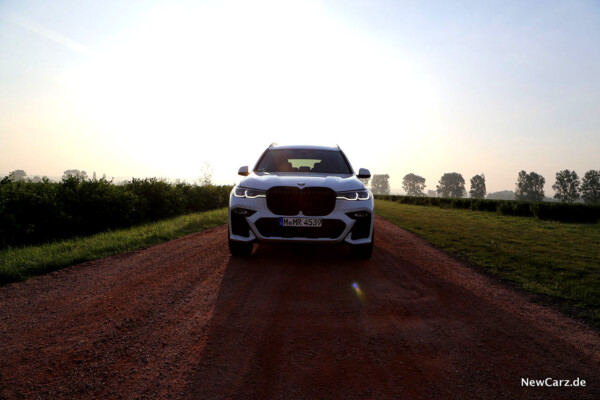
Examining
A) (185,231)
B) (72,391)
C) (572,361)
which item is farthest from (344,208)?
(185,231)

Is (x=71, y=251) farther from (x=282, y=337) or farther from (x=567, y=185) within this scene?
(x=567, y=185)

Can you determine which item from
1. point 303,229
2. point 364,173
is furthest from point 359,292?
point 364,173

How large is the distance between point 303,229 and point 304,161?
7.32 feet

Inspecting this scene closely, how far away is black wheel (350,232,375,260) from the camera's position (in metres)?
5.42

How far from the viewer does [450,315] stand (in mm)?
3553

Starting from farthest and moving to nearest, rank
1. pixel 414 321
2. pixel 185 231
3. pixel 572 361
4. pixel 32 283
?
pixel 185 231, pixel 32 283, pixel 414 321, pixel 572 361

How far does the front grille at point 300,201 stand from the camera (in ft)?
16.4

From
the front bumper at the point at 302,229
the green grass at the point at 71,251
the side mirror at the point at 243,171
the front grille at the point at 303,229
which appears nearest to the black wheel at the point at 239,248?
the front bumper at the point at 302,229

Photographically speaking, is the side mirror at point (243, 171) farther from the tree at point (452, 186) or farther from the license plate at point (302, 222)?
the tree at point (452, 186)

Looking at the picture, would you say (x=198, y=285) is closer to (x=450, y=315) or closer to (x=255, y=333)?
(x=255, y=333)

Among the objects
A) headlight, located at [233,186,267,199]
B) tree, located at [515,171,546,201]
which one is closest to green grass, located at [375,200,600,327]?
headlight, located at [233,186,267,199]

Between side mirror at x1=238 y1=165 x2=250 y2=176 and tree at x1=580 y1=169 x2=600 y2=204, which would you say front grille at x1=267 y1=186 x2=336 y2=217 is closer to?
side mirror at x1=238 y1=165 x2=250 y2=176

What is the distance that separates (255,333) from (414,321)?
1666 millimetres

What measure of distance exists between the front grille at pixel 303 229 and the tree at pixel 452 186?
188 m
